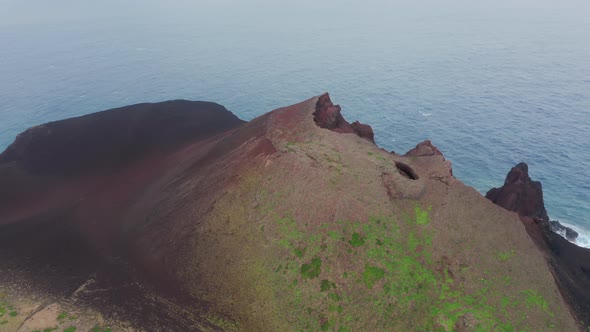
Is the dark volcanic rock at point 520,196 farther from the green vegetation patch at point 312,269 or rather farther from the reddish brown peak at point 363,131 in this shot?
the green vegetation patch at point 312,269

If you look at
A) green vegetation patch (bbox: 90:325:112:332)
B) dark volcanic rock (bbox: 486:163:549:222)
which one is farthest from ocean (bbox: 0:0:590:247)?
green vegetation patch (bbox: 90:325:112:332)

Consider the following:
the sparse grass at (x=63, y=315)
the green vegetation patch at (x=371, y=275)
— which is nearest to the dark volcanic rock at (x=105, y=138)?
the sparse grass at (x=63, y=315)

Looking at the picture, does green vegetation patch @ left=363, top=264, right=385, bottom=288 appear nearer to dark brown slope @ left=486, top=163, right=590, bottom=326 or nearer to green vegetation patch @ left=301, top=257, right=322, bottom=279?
green vegetation patch @ left=301, top=257, right=322, bottom=279

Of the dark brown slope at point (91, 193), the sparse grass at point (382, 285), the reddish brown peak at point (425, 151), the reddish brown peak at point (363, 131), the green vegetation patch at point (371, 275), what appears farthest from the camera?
the reddish brown peak at point (363, 131)

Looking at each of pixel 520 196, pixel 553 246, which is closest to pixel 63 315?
pixel 553 246

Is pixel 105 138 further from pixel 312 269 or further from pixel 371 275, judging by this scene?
pixel 371 275

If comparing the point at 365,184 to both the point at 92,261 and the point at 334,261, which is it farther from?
the point at 92,261

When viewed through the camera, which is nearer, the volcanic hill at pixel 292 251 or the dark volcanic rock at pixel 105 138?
the volcanic hill at pixel 292 251
